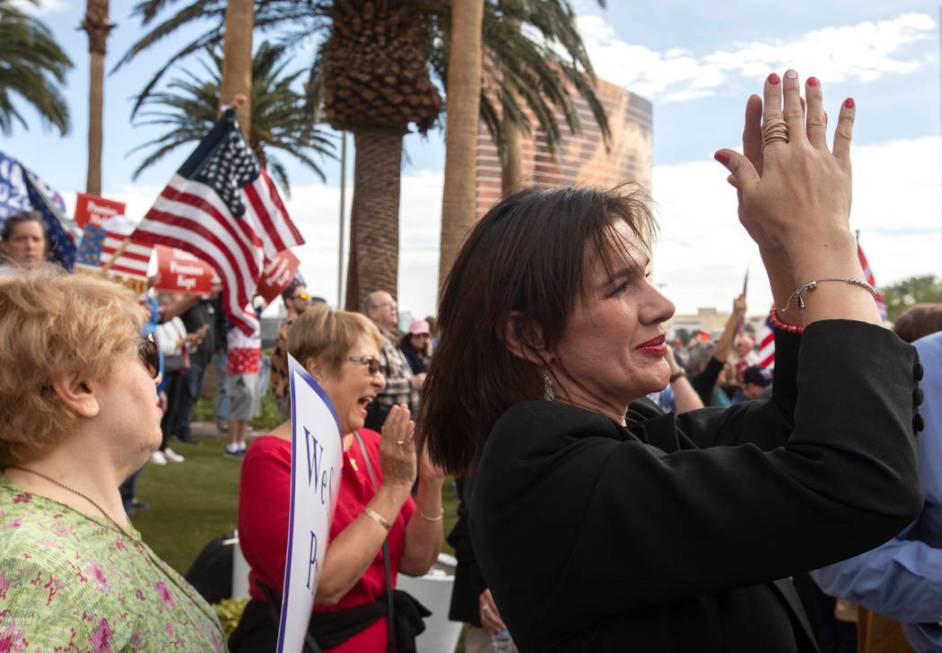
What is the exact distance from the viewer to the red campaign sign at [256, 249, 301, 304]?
31.5 feet

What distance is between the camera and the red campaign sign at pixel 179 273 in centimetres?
970

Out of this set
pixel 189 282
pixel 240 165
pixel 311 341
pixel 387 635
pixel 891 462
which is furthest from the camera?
pixel 189 282

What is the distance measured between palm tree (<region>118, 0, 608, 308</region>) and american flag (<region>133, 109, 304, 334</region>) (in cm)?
501

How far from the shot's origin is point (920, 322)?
353 centimetres

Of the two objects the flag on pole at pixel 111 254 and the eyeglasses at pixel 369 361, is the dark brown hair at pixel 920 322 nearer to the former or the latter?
the eyeglasses at pixel 369 361

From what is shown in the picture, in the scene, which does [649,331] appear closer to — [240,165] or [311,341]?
[311,341]

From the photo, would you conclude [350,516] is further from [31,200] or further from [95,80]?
[95,80]

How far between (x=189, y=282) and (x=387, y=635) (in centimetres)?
764

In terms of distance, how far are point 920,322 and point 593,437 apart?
2.59m

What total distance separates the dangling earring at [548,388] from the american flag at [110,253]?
6731 millimetres

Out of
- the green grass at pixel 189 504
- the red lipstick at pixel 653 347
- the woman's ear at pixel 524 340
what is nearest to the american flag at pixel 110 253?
the green grass at pixel 189 504

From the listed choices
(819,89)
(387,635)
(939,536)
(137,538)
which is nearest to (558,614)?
(819,89)

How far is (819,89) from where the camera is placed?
1423 mm

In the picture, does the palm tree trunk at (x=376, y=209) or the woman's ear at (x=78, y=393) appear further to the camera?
the palm tree trunk at (x=376, y=209)
